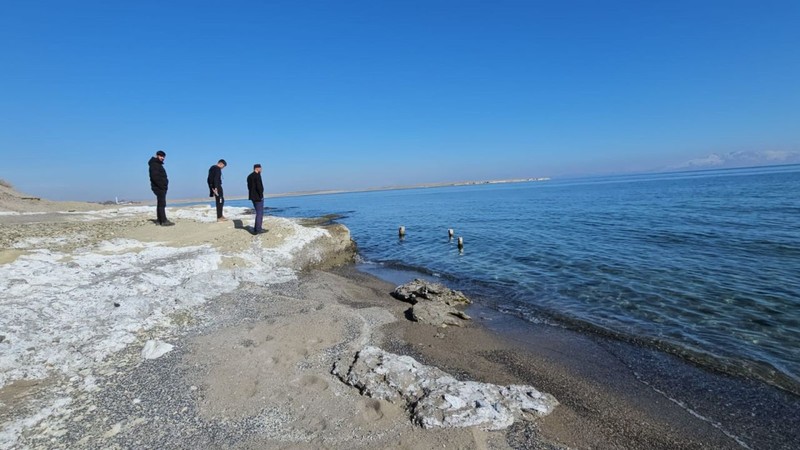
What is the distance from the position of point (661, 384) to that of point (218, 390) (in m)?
7.95

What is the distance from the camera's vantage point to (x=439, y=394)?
5.36 meters

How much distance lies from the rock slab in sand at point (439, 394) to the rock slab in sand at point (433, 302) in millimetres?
3375

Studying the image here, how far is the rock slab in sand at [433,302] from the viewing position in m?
9.78

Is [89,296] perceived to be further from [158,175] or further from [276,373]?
[158,175]

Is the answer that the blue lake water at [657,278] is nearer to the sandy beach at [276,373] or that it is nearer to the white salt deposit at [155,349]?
the sandy beach at [276,373]

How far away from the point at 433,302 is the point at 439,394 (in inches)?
211

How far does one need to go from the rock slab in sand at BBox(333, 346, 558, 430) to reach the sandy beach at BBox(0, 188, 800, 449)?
52mm

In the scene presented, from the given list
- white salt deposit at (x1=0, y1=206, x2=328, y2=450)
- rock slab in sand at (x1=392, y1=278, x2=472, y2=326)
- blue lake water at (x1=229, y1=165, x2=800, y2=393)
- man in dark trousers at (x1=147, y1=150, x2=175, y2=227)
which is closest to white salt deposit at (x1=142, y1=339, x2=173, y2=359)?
white salt deposit at (x1=0, y1=206, x2=328, y2=450)

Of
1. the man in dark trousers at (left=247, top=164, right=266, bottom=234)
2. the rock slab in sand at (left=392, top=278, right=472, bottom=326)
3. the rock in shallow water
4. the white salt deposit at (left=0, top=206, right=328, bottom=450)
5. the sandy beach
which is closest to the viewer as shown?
the sandy beach

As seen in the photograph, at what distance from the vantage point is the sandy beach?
4691mm

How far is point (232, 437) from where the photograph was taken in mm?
4555

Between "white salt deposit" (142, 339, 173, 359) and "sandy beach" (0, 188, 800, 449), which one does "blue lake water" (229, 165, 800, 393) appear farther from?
"white salt deposit" (142, 339, 173, 359)

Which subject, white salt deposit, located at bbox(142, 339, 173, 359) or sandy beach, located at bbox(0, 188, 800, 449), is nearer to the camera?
sandy beach, located at bbox(0, 188, 800, 449)

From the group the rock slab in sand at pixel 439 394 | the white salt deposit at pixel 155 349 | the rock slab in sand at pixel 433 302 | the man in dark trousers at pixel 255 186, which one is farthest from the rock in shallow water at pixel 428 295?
the man in dark trousers at pixel 255 186
